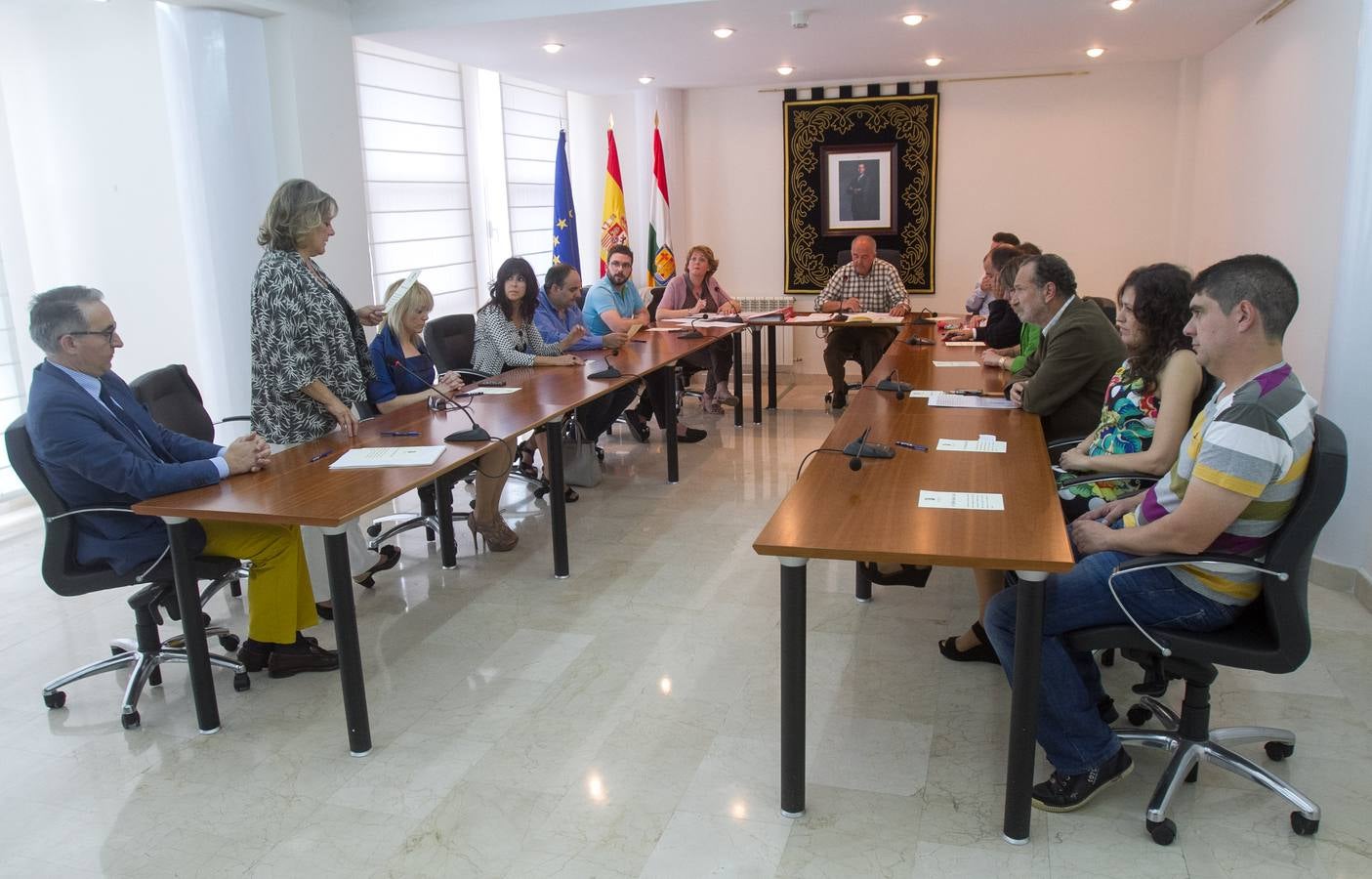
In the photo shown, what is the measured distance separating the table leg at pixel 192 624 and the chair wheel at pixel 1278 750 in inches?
114

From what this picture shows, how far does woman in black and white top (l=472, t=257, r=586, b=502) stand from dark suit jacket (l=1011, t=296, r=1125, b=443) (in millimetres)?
2402

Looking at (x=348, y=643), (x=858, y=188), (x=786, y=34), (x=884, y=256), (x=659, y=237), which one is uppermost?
(x=786, y=34)

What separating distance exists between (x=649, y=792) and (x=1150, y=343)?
5.95 ft

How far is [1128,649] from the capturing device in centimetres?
232

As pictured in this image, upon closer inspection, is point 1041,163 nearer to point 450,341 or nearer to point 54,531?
point 450,341

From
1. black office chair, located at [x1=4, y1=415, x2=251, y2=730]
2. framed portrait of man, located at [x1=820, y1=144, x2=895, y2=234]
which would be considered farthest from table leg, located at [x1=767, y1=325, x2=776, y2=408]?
black office chair, located at [x1=4, y1=415, x2=251, y2=730]

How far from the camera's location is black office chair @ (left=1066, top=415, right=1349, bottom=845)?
205 centimetres

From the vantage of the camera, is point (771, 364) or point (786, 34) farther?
point (771, 364)

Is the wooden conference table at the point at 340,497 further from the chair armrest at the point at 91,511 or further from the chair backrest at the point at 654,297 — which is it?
the chair backrest at the point at 654,297

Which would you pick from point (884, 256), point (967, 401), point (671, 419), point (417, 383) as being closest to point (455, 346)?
point (417, 383)

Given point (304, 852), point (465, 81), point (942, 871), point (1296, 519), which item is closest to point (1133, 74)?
point (465, 81)

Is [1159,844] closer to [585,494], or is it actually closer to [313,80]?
[585,494]

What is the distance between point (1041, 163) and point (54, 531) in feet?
23.5

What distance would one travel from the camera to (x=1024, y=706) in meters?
2.19
